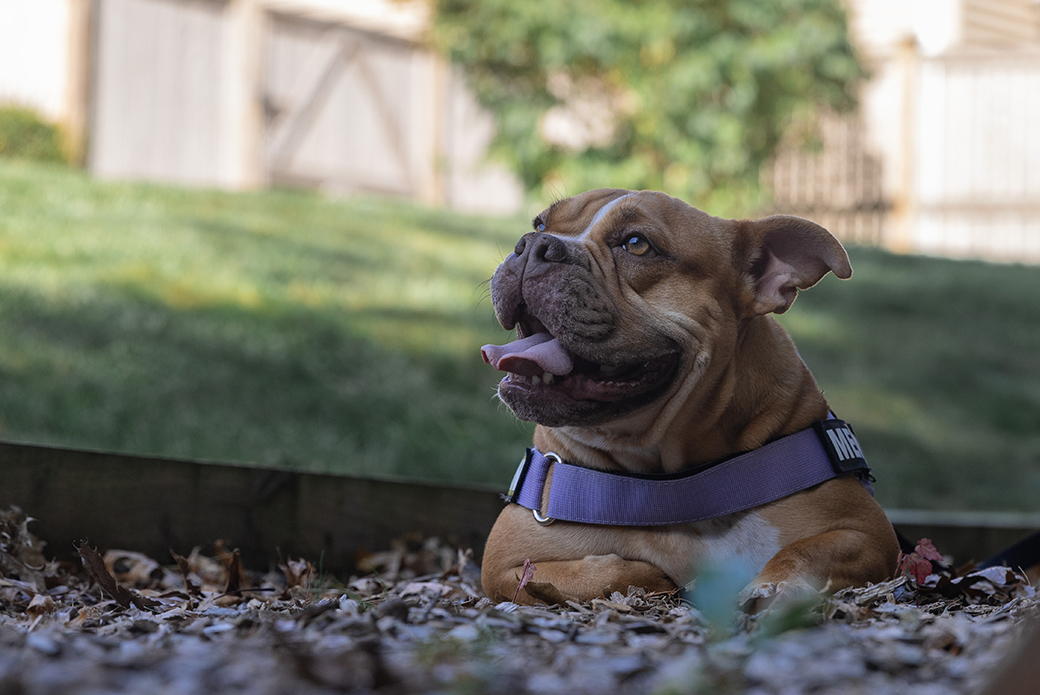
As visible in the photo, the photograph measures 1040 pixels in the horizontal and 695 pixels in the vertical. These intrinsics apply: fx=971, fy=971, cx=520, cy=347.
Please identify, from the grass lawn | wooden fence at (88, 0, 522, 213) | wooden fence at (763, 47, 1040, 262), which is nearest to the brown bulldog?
the grass lawn

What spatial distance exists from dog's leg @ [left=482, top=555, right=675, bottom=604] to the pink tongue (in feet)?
1.68

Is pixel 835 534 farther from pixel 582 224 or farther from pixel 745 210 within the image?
pixel 745 210

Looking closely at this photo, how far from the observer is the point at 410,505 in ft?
12.0

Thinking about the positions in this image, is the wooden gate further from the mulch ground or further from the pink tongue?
the mulch ground

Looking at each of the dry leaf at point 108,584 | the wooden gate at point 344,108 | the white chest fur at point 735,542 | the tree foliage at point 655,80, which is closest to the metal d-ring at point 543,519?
the white chest fur at point 735,542

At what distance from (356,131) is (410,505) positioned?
12236 mm

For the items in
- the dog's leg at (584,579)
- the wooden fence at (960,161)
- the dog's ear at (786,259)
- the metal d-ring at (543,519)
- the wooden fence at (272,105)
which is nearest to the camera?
the dog's leg at (584,579)

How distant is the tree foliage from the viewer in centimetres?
1166

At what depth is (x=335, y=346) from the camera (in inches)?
251

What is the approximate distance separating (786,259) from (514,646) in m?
1.65

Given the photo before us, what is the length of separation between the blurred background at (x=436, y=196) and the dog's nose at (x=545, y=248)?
2.35 metres

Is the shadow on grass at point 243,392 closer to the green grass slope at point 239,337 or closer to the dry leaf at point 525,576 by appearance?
the green grass slope at point 239,337

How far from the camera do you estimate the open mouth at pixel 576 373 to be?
A: 103 inches

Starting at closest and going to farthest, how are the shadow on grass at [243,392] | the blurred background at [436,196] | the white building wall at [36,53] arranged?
the shadow on grass at [243,392] → the blurred background at [436,196] → the white building wall at [36,53]
